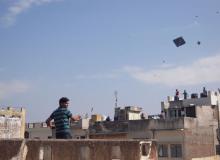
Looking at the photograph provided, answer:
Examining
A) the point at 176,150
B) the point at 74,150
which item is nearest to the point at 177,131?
the point at 176,150

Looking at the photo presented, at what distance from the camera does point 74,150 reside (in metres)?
9.27

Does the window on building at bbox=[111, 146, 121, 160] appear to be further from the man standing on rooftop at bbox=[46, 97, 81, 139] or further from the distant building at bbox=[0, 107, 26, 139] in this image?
the distant building at bbox=[0, 107, 26, 139]

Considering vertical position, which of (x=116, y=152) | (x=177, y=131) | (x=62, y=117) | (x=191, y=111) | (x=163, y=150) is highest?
(x=191, y=111)

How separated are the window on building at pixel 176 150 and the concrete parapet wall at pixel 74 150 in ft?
71.6

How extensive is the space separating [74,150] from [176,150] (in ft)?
78.3

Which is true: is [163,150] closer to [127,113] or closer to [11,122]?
[127,113]

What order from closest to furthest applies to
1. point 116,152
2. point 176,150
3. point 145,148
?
point 116,152 → point 145,148 → point 176,150

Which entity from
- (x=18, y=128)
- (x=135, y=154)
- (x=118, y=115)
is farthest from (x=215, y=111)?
(x=135, y=154)

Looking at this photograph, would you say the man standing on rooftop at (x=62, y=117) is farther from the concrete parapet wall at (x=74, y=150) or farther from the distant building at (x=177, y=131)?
the distant building at (x=177, y=131)

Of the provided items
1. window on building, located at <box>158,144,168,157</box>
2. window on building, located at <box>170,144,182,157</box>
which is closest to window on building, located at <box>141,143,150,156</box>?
window on building, located at <box>170,144,182,157</box>

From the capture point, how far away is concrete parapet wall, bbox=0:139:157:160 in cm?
858

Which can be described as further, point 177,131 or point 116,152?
point 177,131

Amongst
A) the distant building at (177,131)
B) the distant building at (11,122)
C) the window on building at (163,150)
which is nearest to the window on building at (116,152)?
the distant building at (177,131)

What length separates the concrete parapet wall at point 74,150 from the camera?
28.1 feet
